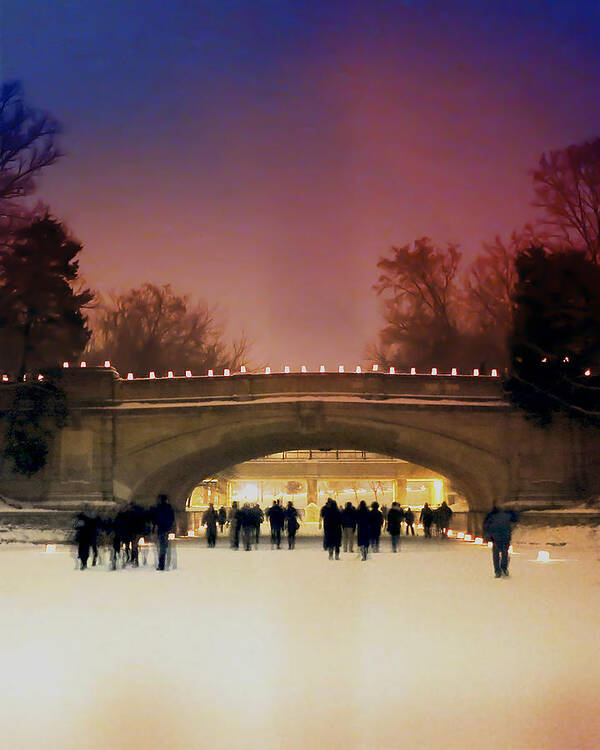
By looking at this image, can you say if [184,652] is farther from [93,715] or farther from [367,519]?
[367,519]

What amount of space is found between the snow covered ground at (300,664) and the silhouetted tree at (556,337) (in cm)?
2090

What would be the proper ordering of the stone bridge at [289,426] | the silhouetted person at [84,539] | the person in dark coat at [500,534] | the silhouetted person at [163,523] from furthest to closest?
the stone bridge at [289,426]
the silhouetted person at [84,539]
the silhouetted person at [163,523]
the person in dark coat at [500,534]

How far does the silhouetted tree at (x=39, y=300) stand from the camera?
46.8 meters

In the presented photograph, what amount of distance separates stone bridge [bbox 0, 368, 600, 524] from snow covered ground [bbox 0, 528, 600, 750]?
23.2m

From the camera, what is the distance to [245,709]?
29.3 ft

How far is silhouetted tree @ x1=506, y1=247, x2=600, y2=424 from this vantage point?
4134 cm

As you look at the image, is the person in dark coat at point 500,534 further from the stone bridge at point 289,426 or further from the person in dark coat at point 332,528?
the stone bridge at point 289,426

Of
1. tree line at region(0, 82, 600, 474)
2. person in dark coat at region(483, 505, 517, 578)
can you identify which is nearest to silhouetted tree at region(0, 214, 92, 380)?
tree line at region(0, 82, 600, 474)

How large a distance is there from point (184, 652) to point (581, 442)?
35.1 m

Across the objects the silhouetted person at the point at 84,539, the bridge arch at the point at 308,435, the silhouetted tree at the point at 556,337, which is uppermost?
the silhouetted tree at the point at 556,337

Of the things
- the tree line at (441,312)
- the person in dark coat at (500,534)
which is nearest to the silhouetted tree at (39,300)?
the tree line at (441,312)

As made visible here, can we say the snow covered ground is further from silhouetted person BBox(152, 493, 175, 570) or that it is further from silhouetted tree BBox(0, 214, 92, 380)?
silhouetted tree BBox(0, 214, 92, 380)

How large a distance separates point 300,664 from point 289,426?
3460 centimetres

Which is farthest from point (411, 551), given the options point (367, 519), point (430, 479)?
point (430, 479)
